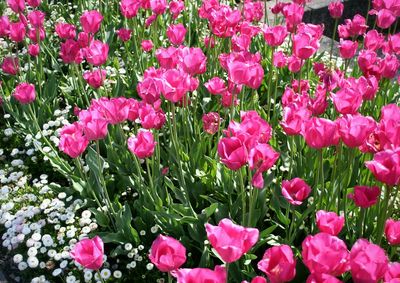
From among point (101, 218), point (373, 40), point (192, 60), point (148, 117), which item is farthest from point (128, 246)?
point (373, 40)

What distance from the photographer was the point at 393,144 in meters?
1.55

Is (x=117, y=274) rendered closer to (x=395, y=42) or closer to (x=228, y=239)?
(x=228, y=239)

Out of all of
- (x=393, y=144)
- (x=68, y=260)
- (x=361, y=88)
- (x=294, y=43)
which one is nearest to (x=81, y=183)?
(x=68, y=260)

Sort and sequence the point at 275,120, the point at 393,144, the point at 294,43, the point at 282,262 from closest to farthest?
the point at 282,262 < the point at 393,144 < the point at 294,43 < the point at 275,120

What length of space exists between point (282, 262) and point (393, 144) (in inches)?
22.7

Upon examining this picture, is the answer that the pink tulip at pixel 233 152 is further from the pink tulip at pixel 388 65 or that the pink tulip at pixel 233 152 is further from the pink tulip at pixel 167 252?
the pink tulip at pixel 388 65

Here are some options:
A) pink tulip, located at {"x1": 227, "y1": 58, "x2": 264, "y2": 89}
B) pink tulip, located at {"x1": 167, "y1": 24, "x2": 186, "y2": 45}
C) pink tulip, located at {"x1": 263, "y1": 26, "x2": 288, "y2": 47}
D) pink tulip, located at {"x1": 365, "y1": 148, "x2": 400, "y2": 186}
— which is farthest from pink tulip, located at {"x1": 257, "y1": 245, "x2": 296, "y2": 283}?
pink tulip, located at {"x1": 167, "y1": 24, "x2": 186, "y2": 45}

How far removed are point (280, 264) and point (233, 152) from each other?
0.42 meters

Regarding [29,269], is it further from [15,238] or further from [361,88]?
[361,88]

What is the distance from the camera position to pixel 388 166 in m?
1.45

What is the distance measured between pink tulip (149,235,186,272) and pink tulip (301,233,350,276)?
12.7 inches

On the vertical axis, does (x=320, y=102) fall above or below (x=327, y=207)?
above

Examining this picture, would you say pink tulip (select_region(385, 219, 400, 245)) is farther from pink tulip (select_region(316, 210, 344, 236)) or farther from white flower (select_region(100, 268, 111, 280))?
white flower (select_region(100, 268, 111, 280))

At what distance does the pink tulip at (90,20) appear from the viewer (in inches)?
113
